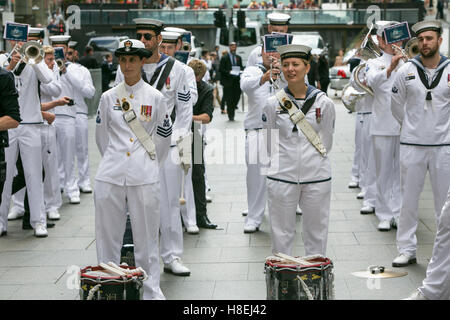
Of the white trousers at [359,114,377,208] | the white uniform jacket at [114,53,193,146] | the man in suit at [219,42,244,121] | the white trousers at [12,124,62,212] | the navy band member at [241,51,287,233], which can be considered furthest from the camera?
the man in suit at [219,42,244,121]

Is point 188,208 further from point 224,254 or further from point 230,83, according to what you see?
point 230,83

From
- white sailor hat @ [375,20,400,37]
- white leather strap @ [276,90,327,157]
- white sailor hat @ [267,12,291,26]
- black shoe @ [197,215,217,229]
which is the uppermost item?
white sailor hat @ [267,12,291,26]

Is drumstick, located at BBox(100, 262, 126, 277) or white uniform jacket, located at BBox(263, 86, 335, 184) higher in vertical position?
white uniform jacket, located at BBox(263, 86, 335, 184)

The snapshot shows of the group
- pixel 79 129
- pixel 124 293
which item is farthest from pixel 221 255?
pixel 79 129

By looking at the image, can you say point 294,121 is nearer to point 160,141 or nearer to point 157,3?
point 160,141

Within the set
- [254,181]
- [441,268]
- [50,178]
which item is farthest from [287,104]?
[50,178]

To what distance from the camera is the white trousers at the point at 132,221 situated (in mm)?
6859

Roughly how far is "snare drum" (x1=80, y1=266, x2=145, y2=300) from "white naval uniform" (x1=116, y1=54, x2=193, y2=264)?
2.31m

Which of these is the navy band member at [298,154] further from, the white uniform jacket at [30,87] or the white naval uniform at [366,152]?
the white naval uniform at [366,152]

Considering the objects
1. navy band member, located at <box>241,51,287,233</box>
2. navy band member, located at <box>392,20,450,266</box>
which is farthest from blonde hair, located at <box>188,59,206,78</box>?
navy band member, located at <box>392,20,450,266</box>

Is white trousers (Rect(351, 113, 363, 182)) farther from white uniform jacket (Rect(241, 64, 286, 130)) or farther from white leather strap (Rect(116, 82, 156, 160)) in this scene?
white leather strap (Rect(116, 82, 156, 160))

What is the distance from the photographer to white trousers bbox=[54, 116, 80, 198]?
12.5 metres

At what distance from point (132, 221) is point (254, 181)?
12.1ft

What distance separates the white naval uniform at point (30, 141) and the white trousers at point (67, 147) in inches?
88.6
